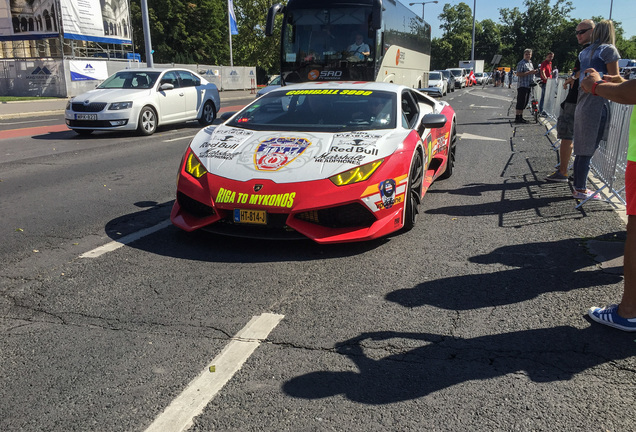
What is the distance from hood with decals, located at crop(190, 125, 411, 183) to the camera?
4.55 meters

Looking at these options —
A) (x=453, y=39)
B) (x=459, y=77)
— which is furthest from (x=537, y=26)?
(x=459, y=77)

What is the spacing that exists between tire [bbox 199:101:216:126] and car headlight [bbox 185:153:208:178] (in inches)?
421

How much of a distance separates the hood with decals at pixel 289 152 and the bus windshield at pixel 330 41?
9.97 m

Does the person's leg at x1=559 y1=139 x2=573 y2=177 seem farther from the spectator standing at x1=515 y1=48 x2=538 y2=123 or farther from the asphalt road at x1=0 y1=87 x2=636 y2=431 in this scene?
the spectator standing at x1=515 y1=48 x2=538 y2=123

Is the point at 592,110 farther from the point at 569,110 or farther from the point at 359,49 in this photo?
the point at 359,49

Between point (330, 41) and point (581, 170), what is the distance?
9.86 meters

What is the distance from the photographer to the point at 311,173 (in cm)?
450

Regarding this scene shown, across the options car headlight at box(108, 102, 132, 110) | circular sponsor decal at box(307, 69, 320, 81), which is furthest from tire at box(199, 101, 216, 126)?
circular sponsor decal at box(307, 69, 320, 81)

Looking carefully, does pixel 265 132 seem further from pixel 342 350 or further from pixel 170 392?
pixel 170 392

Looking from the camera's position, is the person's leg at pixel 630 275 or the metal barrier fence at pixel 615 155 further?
the metal barrier fence at pixel 615 155

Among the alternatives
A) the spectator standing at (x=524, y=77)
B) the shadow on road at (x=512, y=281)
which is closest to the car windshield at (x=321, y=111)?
the shadow on road at (x=512, y=281)

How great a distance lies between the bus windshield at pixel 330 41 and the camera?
1459 centimetres

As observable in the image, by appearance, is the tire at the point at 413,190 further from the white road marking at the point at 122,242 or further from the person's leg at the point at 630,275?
the white road marking at the point at 122,242

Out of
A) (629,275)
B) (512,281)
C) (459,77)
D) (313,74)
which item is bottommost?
(512,281)
